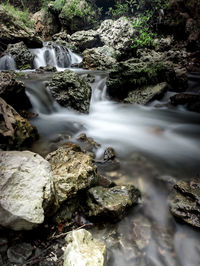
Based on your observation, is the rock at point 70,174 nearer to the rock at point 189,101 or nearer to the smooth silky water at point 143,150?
the smooth silky water at point 143,150

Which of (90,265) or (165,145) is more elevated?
(90,265)

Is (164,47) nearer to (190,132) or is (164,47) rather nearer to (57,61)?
(57,61)

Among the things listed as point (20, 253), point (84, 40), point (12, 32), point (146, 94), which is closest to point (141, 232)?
point (20, 253)

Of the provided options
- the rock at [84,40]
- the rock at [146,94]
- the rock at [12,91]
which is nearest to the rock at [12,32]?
the rock at [84,40]

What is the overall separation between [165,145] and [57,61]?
10843mm

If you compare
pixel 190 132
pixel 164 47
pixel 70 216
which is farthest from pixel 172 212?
pixel 164 47

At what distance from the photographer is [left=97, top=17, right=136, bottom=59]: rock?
12.4 meters

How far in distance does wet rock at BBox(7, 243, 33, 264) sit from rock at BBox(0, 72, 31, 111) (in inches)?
150

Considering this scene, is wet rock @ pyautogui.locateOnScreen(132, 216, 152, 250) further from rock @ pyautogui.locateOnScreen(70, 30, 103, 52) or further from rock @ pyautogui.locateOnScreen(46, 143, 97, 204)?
rock @ pyautogui.locateOnScreen(70, 30, 103, 52)

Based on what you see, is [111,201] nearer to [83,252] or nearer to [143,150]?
[83,252]

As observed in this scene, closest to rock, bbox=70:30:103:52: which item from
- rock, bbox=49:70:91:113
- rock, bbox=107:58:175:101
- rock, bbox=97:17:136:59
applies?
rock, bbox=97:17:136:59

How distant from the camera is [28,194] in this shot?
1.62 meters

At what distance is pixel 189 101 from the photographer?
6426mm

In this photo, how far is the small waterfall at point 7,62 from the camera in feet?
32.6
